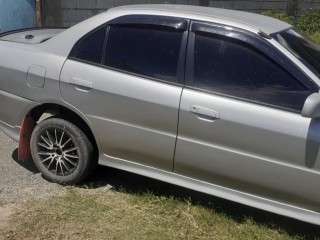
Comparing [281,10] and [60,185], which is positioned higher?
[281,10]

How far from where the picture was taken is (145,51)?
4.04m

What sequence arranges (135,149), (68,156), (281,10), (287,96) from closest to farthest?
(287,96), (135,149), (68,156), (281,10)

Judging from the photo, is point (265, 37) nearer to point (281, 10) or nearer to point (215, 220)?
point (215, 220)

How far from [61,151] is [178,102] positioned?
1.29 meters

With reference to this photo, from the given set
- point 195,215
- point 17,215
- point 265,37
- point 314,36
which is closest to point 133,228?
point 195,215

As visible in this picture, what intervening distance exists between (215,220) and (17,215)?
1.58 m

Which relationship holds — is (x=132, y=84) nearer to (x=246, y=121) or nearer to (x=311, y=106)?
(x=246, y=121)

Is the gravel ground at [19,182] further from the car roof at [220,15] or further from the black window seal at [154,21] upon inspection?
the car roof at [220,15]

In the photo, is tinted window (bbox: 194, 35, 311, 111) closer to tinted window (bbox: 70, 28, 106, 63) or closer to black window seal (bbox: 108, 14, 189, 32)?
black window seal (bbox: 108, 14, 189, 32)

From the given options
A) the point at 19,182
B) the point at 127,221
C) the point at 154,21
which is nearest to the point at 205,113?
the point at 154,21


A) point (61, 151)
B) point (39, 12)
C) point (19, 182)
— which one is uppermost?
point (39, 12)

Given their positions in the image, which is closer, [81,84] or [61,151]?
[81,84]

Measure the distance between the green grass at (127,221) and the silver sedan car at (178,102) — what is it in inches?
10.3

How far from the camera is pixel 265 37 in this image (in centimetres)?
369
